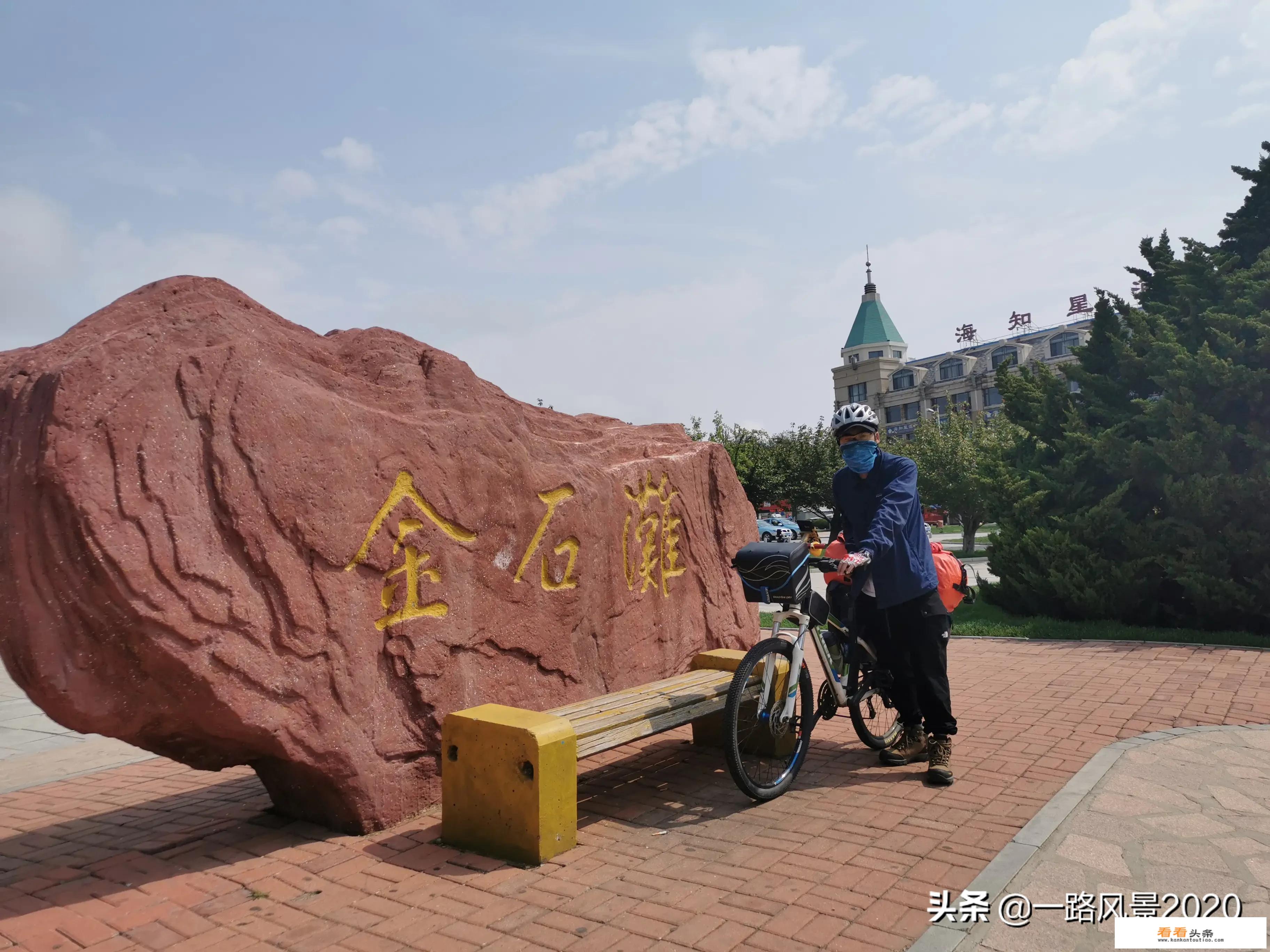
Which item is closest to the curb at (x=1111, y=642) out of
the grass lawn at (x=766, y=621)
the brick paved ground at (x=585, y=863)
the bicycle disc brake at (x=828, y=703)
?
the grass lawn at (x=766, y=621)

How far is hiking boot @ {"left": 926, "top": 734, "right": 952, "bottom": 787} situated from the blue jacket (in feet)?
2.38

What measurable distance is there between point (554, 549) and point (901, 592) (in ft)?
5.95

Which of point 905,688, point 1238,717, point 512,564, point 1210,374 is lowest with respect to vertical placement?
point 1238,717

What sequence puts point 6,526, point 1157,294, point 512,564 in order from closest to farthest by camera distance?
1. point 6,526
2. point 512,564
3. point 1157,294

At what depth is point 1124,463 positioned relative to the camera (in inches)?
393

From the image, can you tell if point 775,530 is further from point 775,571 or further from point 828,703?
point 775,571

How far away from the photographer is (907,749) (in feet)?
16.2

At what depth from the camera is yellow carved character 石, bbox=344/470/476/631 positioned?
13.2ft

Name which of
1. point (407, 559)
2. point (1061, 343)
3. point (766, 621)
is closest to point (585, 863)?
point (407, 559)

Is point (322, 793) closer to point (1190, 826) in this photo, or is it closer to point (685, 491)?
point (685, 491)

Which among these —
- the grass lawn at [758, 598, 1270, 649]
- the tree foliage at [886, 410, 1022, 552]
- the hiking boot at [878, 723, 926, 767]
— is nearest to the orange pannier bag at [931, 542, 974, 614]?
the hiking boot at [878, 723, 926, 767]

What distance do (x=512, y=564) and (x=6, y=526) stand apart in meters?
2.17

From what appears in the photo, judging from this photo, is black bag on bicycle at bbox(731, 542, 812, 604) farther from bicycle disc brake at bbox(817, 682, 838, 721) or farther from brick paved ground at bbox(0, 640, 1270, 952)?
brick paved ground at bbox(0, 640, 1270, 952)

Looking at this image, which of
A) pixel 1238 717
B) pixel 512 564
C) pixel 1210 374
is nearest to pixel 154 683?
pixel 512 564
